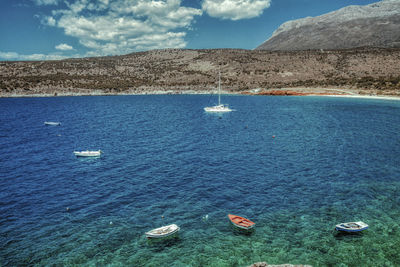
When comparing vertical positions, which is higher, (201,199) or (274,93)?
(274,93)

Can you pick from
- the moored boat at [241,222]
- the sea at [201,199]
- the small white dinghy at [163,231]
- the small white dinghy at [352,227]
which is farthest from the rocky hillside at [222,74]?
the small white dinghy at [163,231]

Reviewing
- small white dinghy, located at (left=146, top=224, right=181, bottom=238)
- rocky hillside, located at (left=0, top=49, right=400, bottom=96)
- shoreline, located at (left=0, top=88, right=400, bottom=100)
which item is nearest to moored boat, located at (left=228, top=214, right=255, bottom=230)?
small white dinghy, located at (left=146, top=224, right=181, bottom=238)

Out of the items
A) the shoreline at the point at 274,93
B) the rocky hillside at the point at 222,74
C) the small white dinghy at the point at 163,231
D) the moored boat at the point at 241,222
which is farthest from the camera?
the rocky hillside at the point at 222,74

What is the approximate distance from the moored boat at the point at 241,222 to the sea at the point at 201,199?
0.55m

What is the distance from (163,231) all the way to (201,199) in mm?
6839

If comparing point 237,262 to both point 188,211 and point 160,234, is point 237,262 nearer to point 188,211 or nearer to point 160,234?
point 160,234

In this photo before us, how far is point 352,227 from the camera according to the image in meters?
19.3

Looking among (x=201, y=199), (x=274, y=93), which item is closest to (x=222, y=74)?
(x=274, y=93)

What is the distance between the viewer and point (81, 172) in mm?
33031

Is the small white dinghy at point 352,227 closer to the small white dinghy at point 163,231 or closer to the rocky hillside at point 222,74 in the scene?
the small white dinghy at point 163,231

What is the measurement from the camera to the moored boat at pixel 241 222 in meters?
19.8

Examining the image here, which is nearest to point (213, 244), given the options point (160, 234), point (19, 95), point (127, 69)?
point (160, 234)

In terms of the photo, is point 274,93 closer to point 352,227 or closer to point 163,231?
point 352,227

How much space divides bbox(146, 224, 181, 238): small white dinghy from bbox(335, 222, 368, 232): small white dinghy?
11.7 meters
